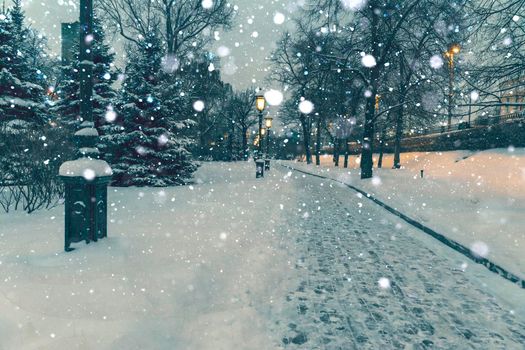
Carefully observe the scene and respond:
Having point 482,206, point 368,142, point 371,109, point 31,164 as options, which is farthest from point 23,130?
point 371,109

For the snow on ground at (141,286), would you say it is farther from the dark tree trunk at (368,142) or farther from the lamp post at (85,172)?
the dark tree trunk at (368,142)

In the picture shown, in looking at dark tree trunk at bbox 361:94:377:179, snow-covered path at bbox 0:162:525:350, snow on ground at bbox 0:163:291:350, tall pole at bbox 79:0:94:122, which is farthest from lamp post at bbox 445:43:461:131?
tall pole at bbox 79:0:94:122

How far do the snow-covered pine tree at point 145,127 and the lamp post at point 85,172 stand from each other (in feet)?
35.7

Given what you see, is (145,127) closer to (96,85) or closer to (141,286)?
(96,85)

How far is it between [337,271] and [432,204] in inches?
286

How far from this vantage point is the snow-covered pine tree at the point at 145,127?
16.7m

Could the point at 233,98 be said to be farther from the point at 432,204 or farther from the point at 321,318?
the point at 321,318

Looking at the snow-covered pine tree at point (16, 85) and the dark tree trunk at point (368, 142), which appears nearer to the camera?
the snow-covered pine tree at point (16, 85)

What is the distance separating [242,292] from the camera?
4.80 meters

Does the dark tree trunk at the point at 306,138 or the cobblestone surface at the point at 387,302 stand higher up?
the dark tree trunk at the point at 306,138

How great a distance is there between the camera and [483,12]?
10.4m

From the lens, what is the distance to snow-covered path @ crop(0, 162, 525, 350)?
144 inches

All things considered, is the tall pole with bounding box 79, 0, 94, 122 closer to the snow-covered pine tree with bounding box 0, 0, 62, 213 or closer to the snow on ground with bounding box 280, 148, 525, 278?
the snow-covered pine tree with bounding box 0, 0, 62, 213

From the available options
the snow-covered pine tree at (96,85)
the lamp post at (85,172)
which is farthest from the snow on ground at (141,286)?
the snow-covered pine tree at (96,85)
